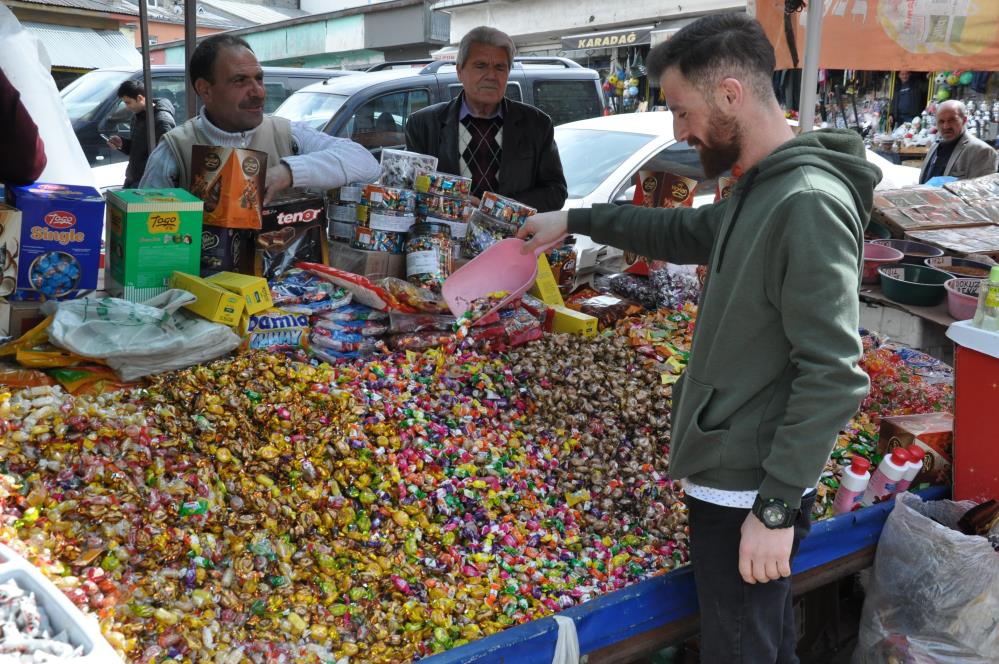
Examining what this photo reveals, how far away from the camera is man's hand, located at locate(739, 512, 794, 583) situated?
1.57 metres

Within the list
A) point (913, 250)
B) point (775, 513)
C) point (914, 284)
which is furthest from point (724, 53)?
point (913, 250)

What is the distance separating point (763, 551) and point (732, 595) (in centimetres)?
23

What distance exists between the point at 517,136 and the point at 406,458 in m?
2.01

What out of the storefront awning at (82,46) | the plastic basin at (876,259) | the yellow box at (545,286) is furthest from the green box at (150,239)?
the storefront awning at (82,46)

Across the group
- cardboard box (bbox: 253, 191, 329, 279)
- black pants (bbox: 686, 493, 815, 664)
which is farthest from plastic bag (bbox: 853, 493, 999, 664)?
cardboard box (bbox: 253, 191, 329, 279)

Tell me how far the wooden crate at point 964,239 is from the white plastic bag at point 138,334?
4.35 metres

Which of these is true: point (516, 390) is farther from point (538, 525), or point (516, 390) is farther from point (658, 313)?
point (658, 313)

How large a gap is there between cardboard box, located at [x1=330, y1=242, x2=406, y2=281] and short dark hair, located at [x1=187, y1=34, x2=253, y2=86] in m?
0.80

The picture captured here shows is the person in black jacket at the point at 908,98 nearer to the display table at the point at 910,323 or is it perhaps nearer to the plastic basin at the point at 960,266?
the plastic basin at the point at 960,266

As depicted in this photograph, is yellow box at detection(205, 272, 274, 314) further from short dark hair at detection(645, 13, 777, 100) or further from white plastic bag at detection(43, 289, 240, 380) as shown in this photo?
short dark hair at detection(645, 13, 777, 100)

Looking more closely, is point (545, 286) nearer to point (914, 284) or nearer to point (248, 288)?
point (248, 288)

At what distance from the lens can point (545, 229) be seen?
8.05 ft

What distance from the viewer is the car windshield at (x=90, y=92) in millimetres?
7789

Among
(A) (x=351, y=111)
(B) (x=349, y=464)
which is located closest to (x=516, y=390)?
(B) (x=349, y=464)
